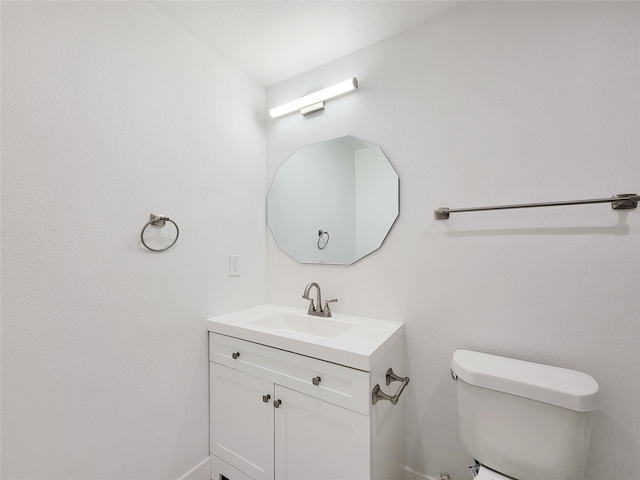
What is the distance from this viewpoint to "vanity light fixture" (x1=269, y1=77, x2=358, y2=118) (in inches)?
61.5

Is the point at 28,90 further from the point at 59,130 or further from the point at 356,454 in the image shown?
the point at 356,454

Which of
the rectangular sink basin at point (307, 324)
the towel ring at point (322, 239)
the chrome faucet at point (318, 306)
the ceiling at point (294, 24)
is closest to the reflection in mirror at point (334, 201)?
the towel ring at point (322, 239)

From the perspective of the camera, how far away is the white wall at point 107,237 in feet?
3.10

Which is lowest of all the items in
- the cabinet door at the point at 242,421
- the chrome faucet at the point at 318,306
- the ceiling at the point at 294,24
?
the cabinet door at the point at 242,421

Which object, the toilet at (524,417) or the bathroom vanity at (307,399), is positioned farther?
the bathroom vanity at (307,399)

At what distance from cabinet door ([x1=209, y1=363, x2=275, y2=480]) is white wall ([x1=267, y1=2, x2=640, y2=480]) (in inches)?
25.8

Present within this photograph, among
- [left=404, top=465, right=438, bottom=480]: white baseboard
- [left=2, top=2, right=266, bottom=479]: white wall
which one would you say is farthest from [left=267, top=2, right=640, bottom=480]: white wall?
[left=2, top=2, right=266, bottom=479]: white wall

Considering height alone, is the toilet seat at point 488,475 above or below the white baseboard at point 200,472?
above

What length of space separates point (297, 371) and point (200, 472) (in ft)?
2.81

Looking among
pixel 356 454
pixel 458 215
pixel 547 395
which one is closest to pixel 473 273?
pixel 458 215

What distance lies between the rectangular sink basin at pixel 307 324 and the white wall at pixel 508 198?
0.52 feet

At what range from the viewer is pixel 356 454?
3.48 ft

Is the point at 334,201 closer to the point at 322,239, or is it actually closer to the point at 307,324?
the point at 322,239

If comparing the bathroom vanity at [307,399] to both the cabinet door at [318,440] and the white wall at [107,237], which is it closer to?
the cabinet door at [318,440]
